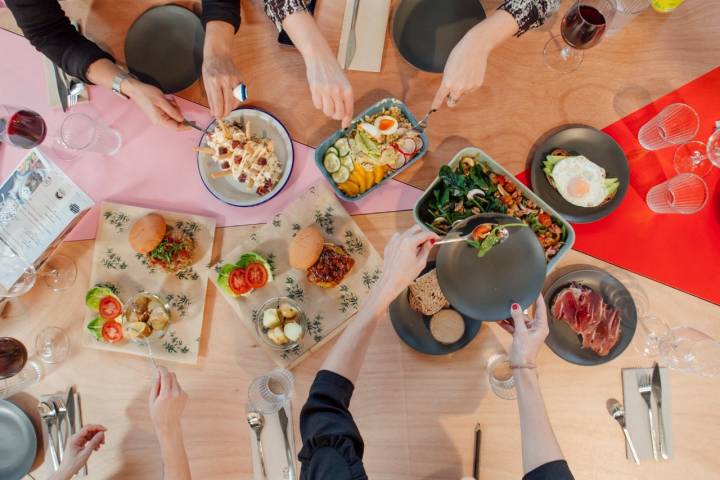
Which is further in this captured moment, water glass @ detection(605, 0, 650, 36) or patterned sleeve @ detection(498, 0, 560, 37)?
water glass @ detection(605, 0, 650, 36)

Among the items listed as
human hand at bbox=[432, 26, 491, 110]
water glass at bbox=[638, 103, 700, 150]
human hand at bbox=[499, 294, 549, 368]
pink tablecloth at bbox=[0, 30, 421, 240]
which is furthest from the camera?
pink tablecloth at bbox=[0, 30, 421, 240]

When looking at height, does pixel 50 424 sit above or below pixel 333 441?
below

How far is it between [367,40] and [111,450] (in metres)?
1.76

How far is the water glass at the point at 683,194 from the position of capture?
164cm

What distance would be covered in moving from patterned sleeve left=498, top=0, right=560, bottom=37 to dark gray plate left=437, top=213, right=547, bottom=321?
2.54ft

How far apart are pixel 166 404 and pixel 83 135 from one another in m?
1.03

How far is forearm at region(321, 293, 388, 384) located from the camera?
4.52 ft

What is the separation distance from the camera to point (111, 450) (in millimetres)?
1696

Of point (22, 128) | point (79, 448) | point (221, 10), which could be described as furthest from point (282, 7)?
point (79, 448)

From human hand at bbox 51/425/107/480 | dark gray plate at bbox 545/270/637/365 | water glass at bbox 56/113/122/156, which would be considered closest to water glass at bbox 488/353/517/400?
dark gray plate at bbox 545/270/637/365

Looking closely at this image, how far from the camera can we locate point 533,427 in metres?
1.36

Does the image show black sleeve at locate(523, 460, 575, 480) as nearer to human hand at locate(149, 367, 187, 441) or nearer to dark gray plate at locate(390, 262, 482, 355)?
dark gray plate at locate(390, 262, 482, 355)

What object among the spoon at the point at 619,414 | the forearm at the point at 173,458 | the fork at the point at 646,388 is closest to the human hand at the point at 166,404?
the forearm at the point at 173,458

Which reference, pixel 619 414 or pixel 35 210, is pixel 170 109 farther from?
pixel 619 414
